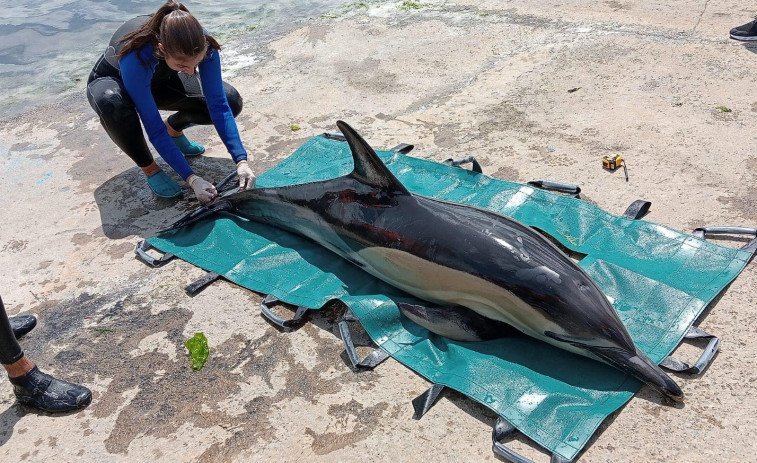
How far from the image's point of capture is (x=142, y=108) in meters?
5.86

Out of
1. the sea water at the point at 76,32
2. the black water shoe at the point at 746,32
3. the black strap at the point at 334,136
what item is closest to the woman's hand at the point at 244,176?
the black strap at the point at 334,136

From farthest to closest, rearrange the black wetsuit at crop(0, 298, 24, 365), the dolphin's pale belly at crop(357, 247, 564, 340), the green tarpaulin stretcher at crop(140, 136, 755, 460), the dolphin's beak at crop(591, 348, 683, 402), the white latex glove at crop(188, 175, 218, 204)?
the white latex glove at crop(188, 175, 218, 204) < the dolphin's pale belly at crop(357, 247, 564, 340) < the black wetsuit at crop(0, 298, 24, 365) < the green tarpaulin stretcher at crop(140, 136, 755, 460) < the dolphin's beak at crop(591, 348, 683, 402)

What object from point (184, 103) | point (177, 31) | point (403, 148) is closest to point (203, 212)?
point (184, 103)

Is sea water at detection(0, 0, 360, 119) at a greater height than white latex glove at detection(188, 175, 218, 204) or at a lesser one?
lesser

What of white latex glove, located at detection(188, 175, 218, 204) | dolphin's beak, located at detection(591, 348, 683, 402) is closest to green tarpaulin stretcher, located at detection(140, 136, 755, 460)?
dolphin's beak, located at detection(591, 348, 683, 402)

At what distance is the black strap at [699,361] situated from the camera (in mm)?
3801

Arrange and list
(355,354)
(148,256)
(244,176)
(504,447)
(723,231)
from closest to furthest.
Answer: (504,447) → (355,354) → (723,231) → (148,256) → (244,176)

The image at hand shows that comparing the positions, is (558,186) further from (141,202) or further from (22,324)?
(22,324)

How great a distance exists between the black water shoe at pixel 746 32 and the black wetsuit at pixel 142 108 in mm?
6305

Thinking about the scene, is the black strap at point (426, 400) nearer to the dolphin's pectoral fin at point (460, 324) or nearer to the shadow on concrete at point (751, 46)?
the dolphin's pectoral fin at point (460, 324)

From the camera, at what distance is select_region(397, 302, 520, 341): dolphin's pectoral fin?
4.24 metres

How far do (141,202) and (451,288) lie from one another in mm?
3863

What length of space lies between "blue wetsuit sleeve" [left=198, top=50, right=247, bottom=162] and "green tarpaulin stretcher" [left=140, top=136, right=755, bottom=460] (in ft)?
1.99

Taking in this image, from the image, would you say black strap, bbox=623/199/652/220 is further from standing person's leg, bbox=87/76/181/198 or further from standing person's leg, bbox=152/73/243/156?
standing person's leg, bbox=87/76/181/198
